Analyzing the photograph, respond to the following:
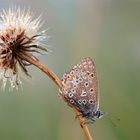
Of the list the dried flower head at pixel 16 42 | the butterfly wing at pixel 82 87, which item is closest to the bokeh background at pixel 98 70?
the dried flower head at pixel 16 42

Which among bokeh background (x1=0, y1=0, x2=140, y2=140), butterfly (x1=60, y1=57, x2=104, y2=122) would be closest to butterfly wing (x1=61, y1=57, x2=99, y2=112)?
butterfly (x1=60, y1=57, x2=104, y2=122)

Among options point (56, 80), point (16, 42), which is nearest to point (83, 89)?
point (56, 80)

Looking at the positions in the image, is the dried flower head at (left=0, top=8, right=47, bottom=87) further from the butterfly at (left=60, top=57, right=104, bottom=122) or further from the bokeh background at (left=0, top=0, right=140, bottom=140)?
the bokeh background at (left=0, top=0, right=140, bottom=140)

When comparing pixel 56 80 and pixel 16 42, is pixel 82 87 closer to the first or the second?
pixel 56 80

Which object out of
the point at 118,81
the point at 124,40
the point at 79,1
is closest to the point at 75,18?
the point at 79,1

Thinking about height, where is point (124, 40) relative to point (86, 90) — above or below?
above

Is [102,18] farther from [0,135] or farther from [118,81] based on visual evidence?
[0,135]
